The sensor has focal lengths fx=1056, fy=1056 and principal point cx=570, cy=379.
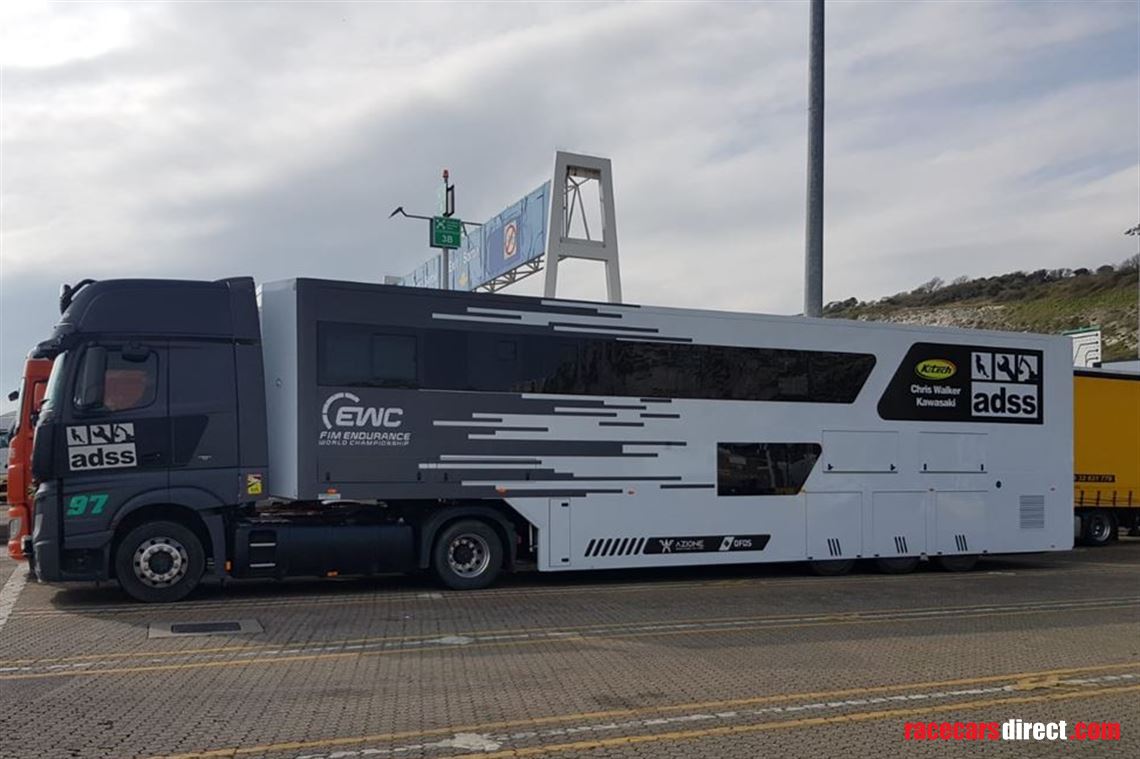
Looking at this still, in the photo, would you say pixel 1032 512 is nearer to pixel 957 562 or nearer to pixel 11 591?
pixel 957 562

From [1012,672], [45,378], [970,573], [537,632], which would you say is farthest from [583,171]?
[1012,672]

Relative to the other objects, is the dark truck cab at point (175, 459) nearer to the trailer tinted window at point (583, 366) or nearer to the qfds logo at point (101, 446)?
the qfds logo at point (101, 446)

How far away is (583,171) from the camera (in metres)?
24.0

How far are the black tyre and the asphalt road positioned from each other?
273 cm

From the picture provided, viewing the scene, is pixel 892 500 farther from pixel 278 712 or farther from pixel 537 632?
pixel 278 712

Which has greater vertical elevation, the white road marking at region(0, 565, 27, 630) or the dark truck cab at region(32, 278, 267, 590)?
the dark truck cab at region(32, 278, 267, 590)

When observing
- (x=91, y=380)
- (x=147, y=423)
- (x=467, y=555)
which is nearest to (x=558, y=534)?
(x=467, y=555)

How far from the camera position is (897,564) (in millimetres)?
15820

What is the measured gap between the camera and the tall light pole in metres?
19.3

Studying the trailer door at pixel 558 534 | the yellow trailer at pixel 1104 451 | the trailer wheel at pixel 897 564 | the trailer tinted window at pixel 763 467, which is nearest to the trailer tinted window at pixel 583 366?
the trailer tinted window at pixel 763 467

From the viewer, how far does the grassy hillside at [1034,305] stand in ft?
253

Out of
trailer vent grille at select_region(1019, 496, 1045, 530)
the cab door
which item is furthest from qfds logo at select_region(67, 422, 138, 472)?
trailer vent grille at select_region(1019, 496, 1045, 530)

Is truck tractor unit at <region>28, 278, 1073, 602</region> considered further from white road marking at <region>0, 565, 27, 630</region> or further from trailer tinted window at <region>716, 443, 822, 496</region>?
white road marking at <region>0, 565, 27, 630</region>

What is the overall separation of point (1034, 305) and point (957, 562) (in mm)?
78649
